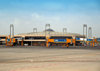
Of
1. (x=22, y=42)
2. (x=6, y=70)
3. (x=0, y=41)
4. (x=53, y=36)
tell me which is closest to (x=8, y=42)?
(x=22, y=42)

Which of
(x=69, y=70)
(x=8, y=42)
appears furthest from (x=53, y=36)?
(x=69, y=70)

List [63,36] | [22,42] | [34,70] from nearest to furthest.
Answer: [34,70]
[22,42]
[63,36]

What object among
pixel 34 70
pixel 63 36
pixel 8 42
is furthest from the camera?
pixel 63 36

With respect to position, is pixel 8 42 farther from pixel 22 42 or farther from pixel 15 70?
pixel 15 70

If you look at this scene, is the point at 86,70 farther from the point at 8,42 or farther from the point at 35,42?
the point at 35,42

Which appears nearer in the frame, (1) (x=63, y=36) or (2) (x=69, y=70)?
(2) (x=69, y=70)

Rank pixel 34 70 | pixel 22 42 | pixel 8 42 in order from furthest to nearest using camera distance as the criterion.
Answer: pixel 22 42 → pixel 8 42 → pixel 34 70

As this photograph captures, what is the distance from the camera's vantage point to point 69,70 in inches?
566

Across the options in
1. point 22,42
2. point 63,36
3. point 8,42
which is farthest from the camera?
point 63,36

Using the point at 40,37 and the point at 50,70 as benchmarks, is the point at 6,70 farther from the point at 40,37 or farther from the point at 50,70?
the point at 40,37

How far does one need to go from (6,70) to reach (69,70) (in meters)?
5.72

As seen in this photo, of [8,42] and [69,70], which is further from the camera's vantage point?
[8,42]

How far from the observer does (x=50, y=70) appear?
14250mm

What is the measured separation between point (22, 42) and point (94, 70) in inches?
4085
